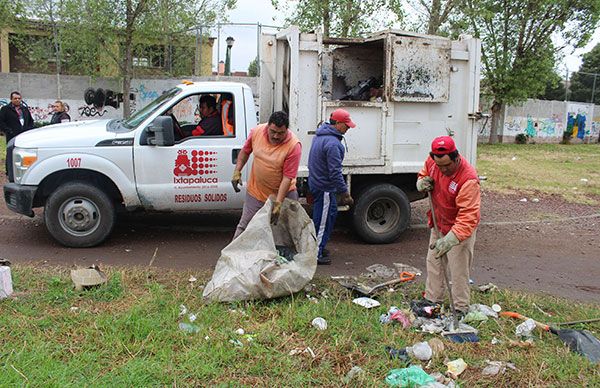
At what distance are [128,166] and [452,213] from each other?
3.64 m

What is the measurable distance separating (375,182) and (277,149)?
86.9 inches

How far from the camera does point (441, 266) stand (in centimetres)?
453

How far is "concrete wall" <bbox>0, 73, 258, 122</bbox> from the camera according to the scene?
20.7 m

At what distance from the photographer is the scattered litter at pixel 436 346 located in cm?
383

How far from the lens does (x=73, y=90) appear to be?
21.4 meters

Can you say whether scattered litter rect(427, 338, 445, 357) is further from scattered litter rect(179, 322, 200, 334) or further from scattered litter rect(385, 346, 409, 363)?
scattered litter rect(179, 322, 200, 334)

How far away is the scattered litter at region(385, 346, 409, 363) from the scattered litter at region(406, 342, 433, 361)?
34mm

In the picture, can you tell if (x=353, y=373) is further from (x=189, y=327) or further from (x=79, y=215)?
(x=79, y=215)

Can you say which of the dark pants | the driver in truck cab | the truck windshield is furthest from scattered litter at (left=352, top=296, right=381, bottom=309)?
the truck windshield

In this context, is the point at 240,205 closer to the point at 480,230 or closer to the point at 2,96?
the point at 480,230

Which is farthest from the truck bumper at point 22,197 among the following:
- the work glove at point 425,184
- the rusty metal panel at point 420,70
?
the rusty metal panel at point 420,70

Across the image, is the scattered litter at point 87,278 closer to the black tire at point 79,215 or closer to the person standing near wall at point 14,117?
the black tire at point 79,215

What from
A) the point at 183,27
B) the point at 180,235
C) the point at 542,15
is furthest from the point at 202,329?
the point at 542,15

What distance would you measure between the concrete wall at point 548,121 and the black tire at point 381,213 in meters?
21.5
